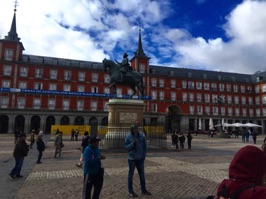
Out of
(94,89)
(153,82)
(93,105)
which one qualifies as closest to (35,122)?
(93,105)

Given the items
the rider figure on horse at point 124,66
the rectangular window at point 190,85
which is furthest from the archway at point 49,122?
the rider figure on horse at point 124,66

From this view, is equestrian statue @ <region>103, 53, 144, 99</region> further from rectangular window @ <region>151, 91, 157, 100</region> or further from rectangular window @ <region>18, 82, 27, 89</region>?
rectangular window @ <region>151, 91, 157, 100</region>

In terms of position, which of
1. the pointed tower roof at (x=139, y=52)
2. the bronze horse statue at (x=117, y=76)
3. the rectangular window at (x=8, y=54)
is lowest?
the bronze horse statue at (x=117, y=76)

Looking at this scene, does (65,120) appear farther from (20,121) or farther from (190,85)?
(190,85)

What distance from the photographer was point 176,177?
8.39m

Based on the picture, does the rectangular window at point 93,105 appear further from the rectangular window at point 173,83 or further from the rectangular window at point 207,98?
the rectangular window at point 207,98

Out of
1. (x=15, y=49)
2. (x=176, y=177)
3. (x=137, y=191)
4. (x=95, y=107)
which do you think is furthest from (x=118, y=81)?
(x=15, y=49)

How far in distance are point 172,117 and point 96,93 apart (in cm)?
2238

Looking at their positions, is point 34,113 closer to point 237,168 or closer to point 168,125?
point 168,125

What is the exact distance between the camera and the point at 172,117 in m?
63.9

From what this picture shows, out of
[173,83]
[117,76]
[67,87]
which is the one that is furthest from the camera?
[173,83]

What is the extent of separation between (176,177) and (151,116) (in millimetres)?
49870

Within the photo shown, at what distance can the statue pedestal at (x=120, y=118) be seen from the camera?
17000 millimetres

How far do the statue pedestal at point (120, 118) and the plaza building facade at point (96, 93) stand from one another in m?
22.4
